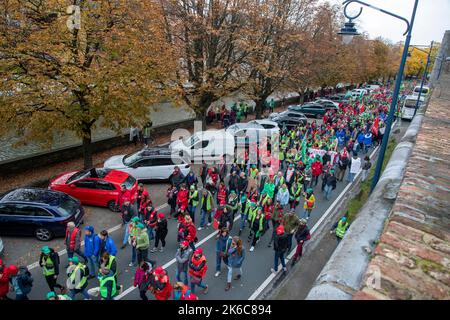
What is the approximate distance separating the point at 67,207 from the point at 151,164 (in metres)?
5.29

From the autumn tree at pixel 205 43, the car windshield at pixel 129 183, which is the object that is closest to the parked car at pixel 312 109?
the autumn tree at pixel 205 43

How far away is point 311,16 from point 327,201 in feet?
70.3

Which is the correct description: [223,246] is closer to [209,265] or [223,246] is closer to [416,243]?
[209,265]

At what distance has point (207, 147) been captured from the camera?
18547mm

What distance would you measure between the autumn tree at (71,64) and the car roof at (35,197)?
10.7 feet

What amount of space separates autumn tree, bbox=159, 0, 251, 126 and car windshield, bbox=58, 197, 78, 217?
31.0ft

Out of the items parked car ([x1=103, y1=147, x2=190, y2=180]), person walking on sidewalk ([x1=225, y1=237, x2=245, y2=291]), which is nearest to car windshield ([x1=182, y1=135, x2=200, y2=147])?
parked car ([x1=103, y1=147, x2=190, y2=180])

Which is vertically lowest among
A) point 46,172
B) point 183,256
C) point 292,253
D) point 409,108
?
point 46,172

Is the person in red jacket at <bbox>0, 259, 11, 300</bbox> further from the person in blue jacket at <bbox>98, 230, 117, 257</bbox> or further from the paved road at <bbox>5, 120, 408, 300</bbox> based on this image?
the person in blue jacket at <bbox>98, 230, 117, 257</bbox>

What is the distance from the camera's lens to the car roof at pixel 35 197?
10.7m

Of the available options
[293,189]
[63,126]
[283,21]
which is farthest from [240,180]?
[283,21]

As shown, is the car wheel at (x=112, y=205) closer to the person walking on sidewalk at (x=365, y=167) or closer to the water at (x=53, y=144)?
the water at (x=53, y=144)

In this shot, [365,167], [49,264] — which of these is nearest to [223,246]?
→ [49,264]

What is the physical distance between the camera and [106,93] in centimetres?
1364
